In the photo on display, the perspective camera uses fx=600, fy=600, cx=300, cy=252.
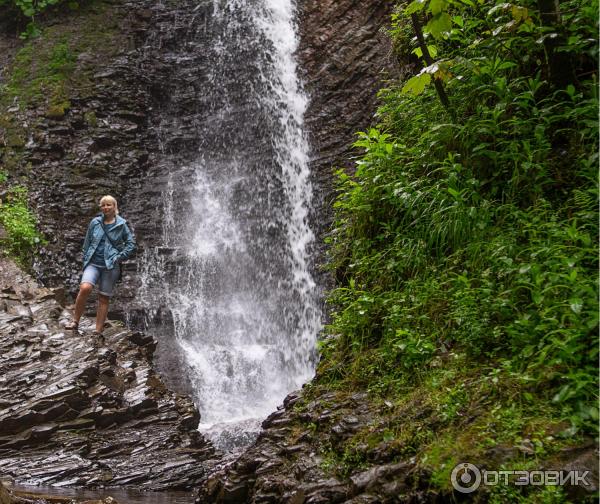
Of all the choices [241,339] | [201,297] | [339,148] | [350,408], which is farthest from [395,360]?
[339,148]

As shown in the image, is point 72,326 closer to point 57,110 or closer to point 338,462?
point 338,462

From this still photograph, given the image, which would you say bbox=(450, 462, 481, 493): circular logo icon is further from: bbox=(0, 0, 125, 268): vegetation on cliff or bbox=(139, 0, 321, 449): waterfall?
bbox=(0, 0, 125, 268): vegetation on cliff

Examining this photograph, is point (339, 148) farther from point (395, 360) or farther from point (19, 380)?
point (395, 360)

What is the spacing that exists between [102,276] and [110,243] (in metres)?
0.48

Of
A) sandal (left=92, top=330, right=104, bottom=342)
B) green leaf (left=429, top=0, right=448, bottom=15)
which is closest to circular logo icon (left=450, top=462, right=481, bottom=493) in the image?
green leaf (left=429, top=0, right=448, bottom=15)

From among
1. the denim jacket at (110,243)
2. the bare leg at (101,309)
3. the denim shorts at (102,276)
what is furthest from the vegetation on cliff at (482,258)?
the bare leg at (101,309)

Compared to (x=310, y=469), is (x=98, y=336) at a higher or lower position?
higher

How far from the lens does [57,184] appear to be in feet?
42.9

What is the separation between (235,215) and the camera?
1372cm

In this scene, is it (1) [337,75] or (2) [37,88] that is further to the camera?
(1) [337,75]

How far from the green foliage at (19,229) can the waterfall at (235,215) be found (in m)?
2.22

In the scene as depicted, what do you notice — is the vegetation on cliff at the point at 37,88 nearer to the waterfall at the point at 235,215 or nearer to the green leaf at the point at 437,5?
the waterfall at the point at 235,215

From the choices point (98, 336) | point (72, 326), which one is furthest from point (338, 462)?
point (72, 326)

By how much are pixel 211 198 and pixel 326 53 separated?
492 centimetres
